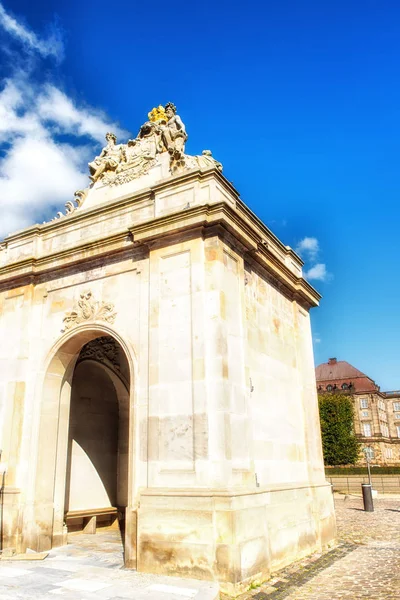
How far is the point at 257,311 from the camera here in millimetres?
10953

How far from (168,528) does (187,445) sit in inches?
52.2

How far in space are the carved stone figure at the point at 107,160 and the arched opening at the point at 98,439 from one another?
14.5 feet

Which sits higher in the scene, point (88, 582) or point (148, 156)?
point (148, 156)

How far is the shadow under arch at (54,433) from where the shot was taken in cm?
991

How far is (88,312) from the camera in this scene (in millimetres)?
10711

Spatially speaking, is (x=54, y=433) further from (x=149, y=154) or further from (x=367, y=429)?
(x=367, y=429)

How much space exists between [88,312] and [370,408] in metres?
66.3

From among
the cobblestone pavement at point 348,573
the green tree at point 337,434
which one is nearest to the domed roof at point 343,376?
the green tree at point 337,434

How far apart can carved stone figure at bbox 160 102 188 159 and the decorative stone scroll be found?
3.74 m

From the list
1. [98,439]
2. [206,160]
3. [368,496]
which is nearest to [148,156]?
[206,160]

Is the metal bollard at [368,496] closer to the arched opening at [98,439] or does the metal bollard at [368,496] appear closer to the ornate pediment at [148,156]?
the arched opening at [98,439]

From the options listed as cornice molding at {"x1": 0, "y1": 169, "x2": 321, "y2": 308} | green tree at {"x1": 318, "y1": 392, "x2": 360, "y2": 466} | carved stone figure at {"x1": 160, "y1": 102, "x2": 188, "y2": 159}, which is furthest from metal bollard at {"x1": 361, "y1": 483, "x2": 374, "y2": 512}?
green tree at {"x1": 318, "y1": 392, "x2": 360, "y2": 466}

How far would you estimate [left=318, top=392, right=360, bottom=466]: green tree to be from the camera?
49.9m

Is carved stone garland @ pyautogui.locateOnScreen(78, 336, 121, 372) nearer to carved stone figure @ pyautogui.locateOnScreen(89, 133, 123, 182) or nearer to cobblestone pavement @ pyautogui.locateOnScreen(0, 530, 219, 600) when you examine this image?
carved stone figure @ pyautogui.locateOnScreen(89, 133, 123, 182)
